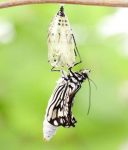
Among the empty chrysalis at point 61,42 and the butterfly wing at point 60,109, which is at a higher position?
the empty chrysalis at point 61,42

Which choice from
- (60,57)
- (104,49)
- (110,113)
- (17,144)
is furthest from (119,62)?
(60,57)

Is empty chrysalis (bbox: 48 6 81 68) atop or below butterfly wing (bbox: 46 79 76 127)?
atop

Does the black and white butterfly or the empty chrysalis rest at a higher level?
the empty chrysalis

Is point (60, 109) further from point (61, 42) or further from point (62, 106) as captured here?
point (61, 42)
